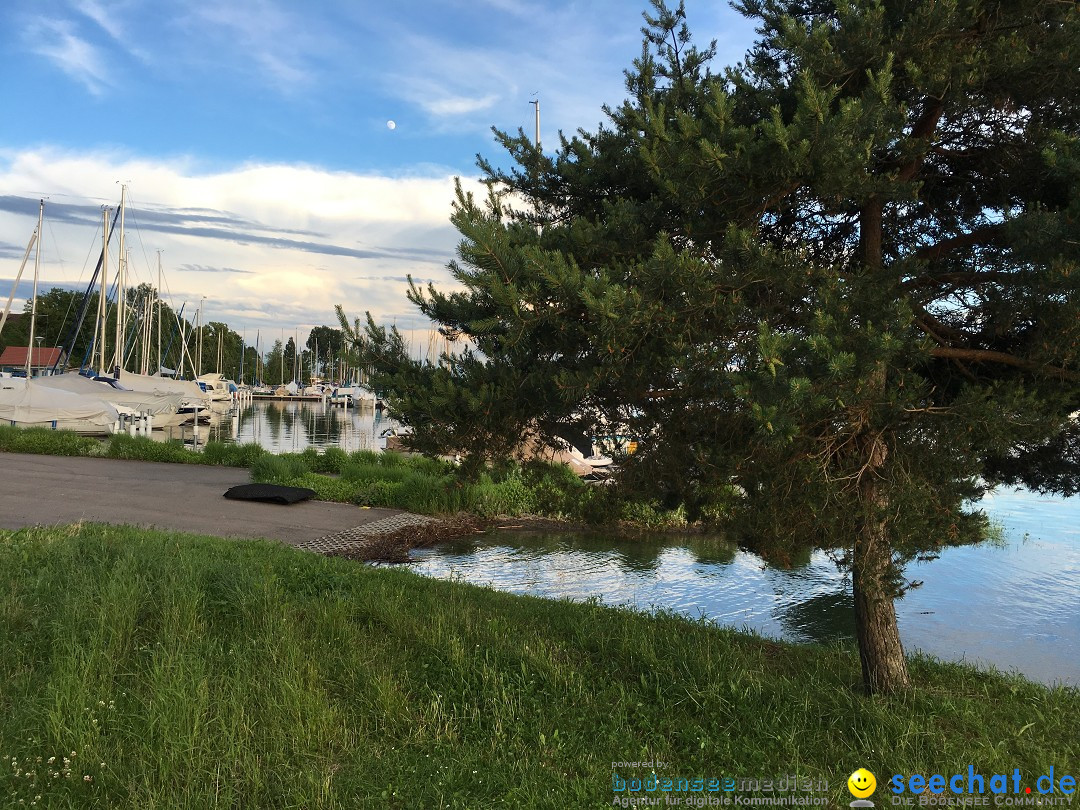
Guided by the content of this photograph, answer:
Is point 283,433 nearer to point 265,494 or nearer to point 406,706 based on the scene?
point 265,494

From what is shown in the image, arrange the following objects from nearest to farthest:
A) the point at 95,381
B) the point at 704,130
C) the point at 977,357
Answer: the point at 704,130 → the point at 977,357 → the point at 95,381

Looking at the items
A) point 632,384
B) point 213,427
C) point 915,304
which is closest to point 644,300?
point 632,384

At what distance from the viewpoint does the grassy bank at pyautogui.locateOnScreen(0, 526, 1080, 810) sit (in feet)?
12.9

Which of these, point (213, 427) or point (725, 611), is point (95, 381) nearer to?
point (213, 427)

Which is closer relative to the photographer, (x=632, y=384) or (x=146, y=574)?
(x=632, y=384)

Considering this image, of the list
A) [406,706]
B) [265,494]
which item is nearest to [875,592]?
[406,706]

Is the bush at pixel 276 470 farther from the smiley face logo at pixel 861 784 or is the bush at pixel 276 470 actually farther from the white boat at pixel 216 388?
the white boat at pixel 216 388

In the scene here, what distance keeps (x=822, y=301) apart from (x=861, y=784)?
2516 mm

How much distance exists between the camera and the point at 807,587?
452 inches

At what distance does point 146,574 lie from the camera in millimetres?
6496

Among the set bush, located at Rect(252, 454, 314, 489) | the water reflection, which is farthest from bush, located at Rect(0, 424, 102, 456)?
the water reflection

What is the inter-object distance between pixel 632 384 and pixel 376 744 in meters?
2.55

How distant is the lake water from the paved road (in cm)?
229

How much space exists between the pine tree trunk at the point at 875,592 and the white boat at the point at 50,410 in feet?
93.9
